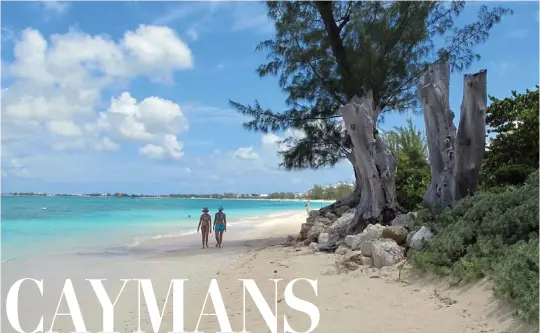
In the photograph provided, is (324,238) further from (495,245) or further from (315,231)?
(495,245)

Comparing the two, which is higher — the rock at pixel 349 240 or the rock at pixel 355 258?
the rock at pixel 349 240

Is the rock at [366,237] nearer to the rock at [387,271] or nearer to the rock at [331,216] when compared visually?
the rock at [387,271]

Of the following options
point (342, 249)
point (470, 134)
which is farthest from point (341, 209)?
point (470, 134)

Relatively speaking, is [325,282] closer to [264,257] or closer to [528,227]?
[528,227]

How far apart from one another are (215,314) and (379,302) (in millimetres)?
2035

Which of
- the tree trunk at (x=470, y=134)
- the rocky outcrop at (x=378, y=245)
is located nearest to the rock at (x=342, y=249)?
the rocky outcrop at (x=378, y=245)

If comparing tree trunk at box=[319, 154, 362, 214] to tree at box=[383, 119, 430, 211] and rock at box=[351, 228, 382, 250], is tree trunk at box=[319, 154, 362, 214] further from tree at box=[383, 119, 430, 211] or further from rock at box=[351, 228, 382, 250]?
rock at box=[351, 228, 382, 250]

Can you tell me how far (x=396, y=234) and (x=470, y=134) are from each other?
2667 mm

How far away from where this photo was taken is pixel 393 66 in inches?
524

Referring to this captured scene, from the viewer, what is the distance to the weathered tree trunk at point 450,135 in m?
9.03

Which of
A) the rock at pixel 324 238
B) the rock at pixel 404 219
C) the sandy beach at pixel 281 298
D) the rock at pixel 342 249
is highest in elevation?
the rock at pixel 404 219

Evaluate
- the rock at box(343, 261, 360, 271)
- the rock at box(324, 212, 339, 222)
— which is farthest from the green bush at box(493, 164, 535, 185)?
the rock at box(343, 261, 360, 271)

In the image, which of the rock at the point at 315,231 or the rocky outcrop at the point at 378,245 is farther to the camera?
the rock at the point at 315,231

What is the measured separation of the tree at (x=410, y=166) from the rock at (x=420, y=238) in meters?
4.46
